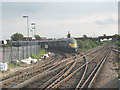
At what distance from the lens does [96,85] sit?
8.45 m

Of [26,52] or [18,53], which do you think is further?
[26,52]

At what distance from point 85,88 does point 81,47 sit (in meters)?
33.6

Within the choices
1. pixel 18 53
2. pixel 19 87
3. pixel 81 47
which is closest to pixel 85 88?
pixel 19 87

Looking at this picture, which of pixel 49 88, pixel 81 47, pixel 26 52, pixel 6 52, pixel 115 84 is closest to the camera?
pixel 49 88

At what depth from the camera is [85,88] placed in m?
7.67

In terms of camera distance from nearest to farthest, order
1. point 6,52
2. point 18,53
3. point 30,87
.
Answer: point 30,87
point 6,52
point 18,53

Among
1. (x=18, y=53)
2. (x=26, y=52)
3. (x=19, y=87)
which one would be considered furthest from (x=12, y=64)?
(x=19, y=87)

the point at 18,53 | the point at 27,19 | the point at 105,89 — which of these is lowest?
the point at 105,89

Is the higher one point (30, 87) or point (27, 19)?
point (27, 19)

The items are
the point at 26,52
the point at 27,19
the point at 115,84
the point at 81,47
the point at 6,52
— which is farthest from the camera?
the point at 81,47

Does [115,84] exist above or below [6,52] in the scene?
below

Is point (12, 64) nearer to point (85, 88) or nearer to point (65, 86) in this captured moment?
point (65, 86)

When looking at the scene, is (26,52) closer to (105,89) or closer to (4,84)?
(4,84)

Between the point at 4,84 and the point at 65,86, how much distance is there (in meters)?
3.88
